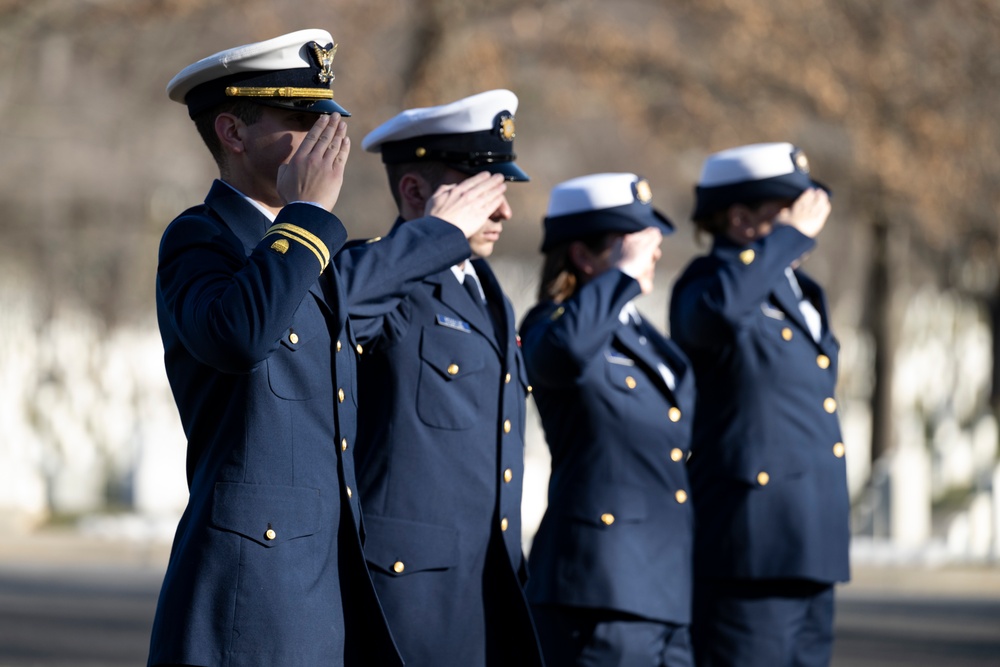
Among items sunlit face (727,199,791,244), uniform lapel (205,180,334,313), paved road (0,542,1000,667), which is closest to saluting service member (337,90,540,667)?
uniform lapel (205,180,334,313)

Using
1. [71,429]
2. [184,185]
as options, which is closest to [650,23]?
[71,429]

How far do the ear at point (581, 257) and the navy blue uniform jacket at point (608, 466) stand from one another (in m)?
0.25

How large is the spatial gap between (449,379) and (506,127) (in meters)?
0.71

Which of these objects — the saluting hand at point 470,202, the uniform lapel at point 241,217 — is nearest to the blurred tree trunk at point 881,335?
the saluting hand at point 470,202

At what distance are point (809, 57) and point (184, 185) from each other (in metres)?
13.4

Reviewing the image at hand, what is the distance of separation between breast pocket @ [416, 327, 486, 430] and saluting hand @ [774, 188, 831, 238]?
5.97 feet

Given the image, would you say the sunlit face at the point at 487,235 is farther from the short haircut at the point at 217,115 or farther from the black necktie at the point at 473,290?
the short haircut at the point at 217,115

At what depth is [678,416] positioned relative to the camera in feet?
18.8

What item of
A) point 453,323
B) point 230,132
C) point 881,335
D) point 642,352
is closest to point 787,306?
point 642,352

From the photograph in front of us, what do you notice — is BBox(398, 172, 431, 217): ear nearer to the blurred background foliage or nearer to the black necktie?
the black necktie

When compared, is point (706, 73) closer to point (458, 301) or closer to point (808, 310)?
point (808, 310)

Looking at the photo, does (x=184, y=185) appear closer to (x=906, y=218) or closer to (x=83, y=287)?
(x=83, y=287)

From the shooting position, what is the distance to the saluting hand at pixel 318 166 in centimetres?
363

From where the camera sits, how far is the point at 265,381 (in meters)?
3.59
